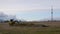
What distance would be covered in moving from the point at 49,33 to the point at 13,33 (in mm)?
3382

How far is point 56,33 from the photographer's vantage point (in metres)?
17.3

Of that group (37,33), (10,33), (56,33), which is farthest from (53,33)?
(10,33)

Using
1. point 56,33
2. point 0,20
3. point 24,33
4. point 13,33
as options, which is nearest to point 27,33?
point 24,33

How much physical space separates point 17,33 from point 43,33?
8.04ft

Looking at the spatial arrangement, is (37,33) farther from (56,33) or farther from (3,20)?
(3,20)

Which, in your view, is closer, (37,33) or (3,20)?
(37,33)

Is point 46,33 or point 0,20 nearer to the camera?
point 46,33

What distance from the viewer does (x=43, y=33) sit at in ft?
56.7

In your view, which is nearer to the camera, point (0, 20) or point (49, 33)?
point (49, 33)

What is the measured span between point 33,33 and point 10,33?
214cm

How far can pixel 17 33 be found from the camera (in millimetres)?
17750

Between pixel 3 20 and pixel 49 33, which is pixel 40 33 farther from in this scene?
pixel 3 20

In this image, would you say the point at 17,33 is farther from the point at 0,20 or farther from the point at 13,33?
the point at 0,20

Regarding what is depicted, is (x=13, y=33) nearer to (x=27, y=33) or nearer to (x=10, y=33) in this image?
(x=10, y=33)
